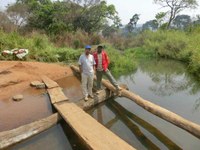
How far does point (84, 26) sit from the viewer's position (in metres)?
22.6

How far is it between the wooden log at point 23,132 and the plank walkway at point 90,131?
393mm

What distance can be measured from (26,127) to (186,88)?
7040 mm

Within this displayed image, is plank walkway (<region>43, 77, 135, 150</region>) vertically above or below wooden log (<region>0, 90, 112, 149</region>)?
above

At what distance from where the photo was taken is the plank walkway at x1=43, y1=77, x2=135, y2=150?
373cm

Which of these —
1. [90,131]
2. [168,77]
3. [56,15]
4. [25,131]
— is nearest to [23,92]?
[25,131]

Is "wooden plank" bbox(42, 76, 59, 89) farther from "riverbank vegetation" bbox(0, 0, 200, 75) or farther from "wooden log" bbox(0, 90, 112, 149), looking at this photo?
"riverbank vegetation" bbox(0, 0, 200, 75)

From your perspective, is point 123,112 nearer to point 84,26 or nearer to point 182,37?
point 182,37

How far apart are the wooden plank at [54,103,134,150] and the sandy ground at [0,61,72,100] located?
2.81 metres

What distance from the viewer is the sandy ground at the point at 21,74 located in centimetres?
769

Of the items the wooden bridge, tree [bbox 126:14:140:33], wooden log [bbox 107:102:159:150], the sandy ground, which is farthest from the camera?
tree [bbox 126:14:140:33]

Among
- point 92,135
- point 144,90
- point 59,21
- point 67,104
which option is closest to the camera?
point 92,135

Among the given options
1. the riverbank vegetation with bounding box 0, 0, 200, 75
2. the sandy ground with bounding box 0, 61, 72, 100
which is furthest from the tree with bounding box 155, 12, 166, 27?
the sandy ground with bounding box 0, 61, 72, 100

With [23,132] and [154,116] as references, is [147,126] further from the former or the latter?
[23,132]

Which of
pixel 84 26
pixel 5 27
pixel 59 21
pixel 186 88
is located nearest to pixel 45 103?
pixel 186 88
